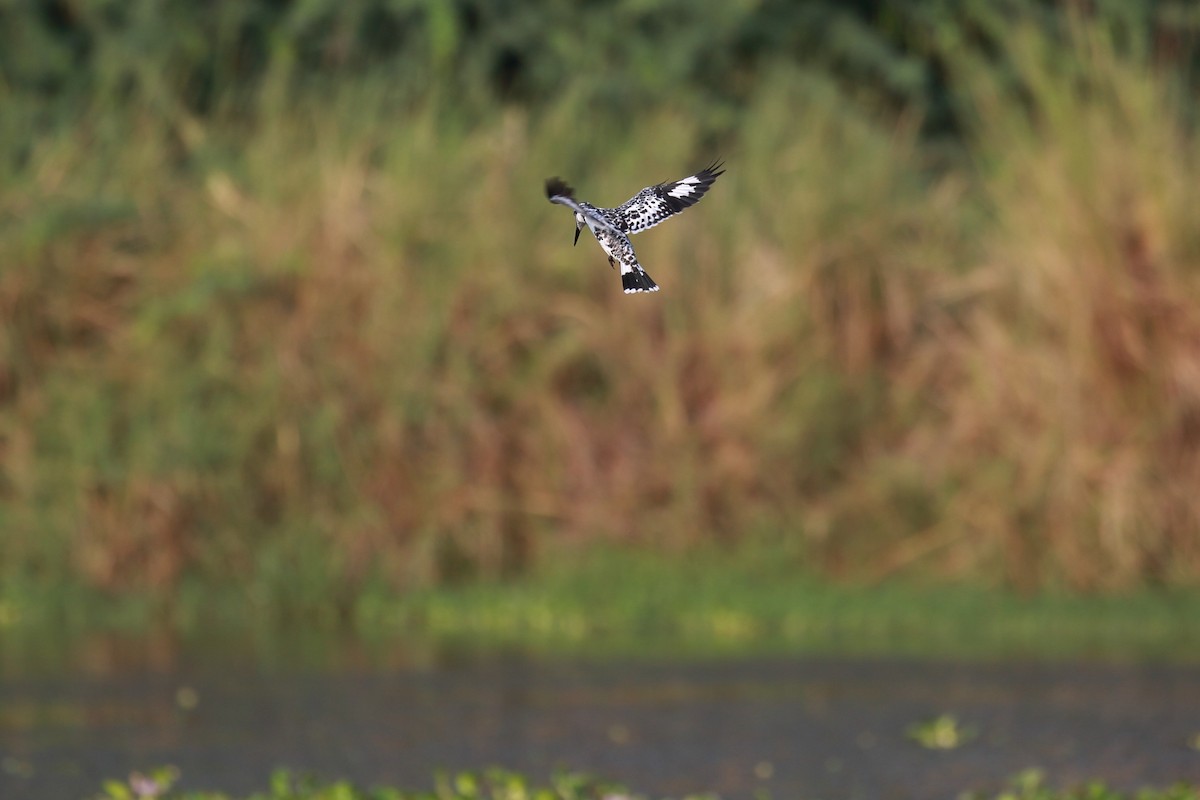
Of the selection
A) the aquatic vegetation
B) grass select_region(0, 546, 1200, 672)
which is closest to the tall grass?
grass select_region(0, 546, 1200, 672)

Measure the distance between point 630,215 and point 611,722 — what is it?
5.37 metres

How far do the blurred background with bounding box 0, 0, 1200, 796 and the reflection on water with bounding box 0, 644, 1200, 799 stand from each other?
3.36ft

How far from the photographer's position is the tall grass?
12.1 m

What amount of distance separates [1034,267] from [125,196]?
5147mm

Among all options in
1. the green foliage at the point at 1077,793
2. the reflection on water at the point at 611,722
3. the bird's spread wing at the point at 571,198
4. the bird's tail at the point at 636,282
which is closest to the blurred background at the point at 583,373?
the reflection on water at the point at 611,722

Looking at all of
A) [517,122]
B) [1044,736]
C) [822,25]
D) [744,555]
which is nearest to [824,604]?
[744,555]

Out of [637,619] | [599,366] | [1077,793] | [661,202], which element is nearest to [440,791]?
[1077,793]

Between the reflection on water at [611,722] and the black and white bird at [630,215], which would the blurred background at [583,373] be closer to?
the reflection on water at [611,722]

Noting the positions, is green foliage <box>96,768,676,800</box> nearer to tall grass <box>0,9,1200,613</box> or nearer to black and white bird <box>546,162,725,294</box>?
black and white bird <box>546,162,725,294</box>

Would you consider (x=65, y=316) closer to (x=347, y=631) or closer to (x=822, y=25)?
(x=347, y=631)

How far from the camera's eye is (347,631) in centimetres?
1196

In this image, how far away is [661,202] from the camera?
4.38 m

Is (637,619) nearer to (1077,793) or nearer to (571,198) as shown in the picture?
(1077,793)

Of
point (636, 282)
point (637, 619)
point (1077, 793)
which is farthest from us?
point (637, 619)
